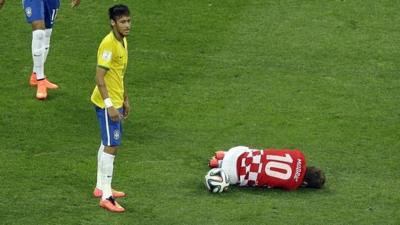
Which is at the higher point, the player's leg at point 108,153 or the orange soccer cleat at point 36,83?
the orange soccer cleat at point 36,83

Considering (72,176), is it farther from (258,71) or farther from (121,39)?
(258,71)

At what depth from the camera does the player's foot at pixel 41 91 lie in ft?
54.5

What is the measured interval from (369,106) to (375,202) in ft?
11.7

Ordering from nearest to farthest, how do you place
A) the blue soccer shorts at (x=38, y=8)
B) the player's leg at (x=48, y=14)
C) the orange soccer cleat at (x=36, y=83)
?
the blue soccer shorts at (x=38, y=8) < the player's leg at (x=48, y=14) < the orange soccer cleat at (x=36, y=83)

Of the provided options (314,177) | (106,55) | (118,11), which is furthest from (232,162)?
(118,11)

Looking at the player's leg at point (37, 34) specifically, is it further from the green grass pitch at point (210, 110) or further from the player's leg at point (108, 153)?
the player's leg at point (108, 153)

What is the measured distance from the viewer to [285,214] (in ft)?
42.3

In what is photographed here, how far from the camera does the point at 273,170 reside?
44.8 ft

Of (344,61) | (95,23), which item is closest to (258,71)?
(344,61)

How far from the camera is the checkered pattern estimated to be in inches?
539

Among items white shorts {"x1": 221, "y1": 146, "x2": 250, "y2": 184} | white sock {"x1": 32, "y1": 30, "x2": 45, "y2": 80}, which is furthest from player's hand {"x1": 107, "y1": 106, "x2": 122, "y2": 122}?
white sock {"x1": 32, "y1": 30, "x2": 45, "y2": 80}

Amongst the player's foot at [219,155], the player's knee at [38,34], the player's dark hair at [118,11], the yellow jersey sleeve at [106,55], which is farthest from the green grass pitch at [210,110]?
the player's dark hair at [118,11]

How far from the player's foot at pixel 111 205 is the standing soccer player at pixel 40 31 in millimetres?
3995

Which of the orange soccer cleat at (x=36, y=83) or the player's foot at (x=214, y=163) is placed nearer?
the player's foot at (x=214, y=163)
